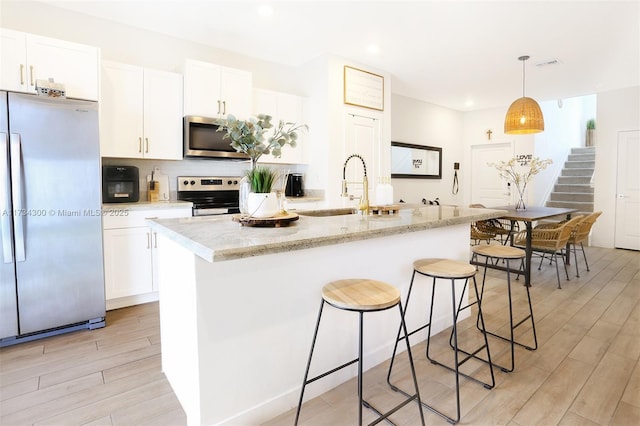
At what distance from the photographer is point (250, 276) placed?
1.60 metres

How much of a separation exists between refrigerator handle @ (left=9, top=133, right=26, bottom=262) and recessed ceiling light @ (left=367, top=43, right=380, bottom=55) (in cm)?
343

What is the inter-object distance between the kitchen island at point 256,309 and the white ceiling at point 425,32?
2.24 metres

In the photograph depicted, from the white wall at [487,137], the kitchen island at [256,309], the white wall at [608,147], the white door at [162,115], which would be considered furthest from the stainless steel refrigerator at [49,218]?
the white wall at [608,147]

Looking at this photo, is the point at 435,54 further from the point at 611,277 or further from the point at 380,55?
the point at 611,277

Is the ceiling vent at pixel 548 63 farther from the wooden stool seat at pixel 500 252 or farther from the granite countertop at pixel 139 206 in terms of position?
the granite countertop at pixel 139 206

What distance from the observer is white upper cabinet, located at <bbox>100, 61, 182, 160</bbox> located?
318 centimetres

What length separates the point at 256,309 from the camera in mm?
1625

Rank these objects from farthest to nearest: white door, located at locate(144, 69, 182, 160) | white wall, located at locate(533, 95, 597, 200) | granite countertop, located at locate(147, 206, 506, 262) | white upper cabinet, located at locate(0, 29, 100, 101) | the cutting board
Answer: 1. white wall, located at locate(533, 95, 597, 200)
2. the cutting board
3. white door, located at locate(144, 69, 182, 160)
4. white upper cabinet, located at locate(0, 29, 100, 101)
5. granite countertop, located at locate(147, 206, 506, 262)

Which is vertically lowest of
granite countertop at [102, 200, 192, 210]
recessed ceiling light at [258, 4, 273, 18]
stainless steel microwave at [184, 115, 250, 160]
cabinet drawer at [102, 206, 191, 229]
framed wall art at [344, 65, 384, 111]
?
cabinet drawer at [102, 206, 191, 229]

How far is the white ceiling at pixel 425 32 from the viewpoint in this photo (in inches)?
122

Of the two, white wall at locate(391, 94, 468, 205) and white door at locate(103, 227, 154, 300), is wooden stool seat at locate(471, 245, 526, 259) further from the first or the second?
white wall at locate(391, 94, 468, 205)

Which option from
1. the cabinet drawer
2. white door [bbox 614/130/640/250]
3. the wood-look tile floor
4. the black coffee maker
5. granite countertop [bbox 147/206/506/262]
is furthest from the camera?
white door [bbox 614/130/640/250]

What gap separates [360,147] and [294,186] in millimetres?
1035

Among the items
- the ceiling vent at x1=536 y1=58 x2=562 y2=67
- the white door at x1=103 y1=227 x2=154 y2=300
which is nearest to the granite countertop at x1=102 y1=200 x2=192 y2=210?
the white door at x1=103 y1=227 x2=154 y2=300
